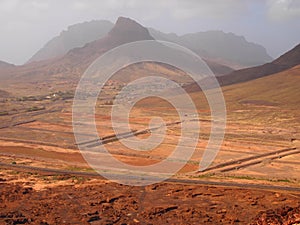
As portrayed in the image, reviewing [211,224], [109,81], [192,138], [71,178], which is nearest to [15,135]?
[192,138]

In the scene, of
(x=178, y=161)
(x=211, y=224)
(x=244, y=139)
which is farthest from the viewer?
(x=244, y=139)

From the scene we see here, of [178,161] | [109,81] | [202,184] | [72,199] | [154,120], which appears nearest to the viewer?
[72,199]

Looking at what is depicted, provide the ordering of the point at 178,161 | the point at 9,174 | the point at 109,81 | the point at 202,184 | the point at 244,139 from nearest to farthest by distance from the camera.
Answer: the point at 202,184, the point at 9,174, the point at 178,161, the point at 244,139, the point at 109,81

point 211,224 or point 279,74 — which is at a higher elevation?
point 279,74

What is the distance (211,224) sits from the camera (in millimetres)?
25641

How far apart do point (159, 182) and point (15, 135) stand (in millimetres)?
40700

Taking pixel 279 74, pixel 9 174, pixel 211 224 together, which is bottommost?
pixel 211 224

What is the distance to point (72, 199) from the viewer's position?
3066cm

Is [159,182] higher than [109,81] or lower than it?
lower

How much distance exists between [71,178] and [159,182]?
8.32 metres

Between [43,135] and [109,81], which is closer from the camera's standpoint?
[43,135]

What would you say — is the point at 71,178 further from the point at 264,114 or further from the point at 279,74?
the point at 279,74

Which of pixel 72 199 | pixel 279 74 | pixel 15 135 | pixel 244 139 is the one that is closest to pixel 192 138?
pixel 244 139

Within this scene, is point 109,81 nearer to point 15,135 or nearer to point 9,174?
point 15,135
